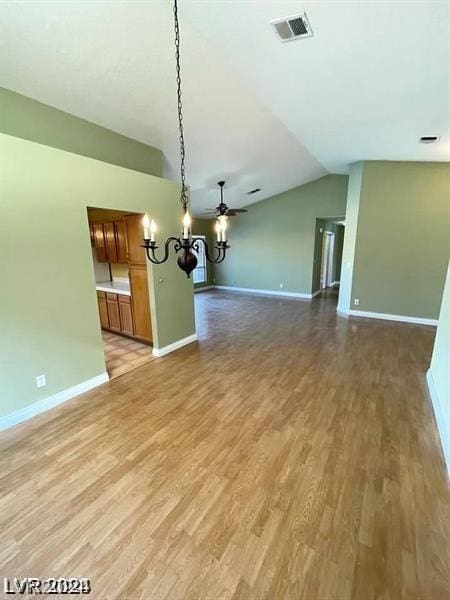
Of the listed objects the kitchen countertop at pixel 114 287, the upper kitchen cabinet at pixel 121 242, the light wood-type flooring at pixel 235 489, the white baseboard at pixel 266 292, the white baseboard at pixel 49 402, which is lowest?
the light wood-type flooring at pixel 235 489

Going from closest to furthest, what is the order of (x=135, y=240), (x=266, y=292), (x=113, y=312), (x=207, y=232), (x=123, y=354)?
1. (x=135, y=240)
2. (x=123, y=354)
3. (x=113, y=312)
4. (x=266, y=292)
5. (x=207, y=232)

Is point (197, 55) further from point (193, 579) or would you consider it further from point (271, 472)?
point (193, 579)

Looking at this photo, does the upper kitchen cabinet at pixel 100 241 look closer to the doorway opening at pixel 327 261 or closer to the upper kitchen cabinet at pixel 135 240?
the upper kitchen cabinet at pixel 135 240

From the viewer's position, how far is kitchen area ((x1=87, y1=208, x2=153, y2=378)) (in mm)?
4105

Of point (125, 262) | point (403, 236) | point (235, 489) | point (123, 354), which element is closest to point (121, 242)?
point (125, 262)

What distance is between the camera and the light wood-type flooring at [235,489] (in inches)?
56.4

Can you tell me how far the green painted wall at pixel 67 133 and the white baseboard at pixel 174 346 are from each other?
9.18 feet

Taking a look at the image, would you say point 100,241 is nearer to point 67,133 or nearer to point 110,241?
point 110,241

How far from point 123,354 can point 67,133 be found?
3069mm

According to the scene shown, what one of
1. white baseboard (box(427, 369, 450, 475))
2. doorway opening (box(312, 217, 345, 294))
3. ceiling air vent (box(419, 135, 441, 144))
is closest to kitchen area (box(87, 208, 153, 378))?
white baseboard (box(427, 369, 450, 475))

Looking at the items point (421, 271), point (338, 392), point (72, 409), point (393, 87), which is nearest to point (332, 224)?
point (421, 271)

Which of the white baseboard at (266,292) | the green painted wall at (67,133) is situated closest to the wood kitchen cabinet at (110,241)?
the green painted wall at (67,133)

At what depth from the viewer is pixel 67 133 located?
10.9ft

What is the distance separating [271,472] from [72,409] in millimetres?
2135
